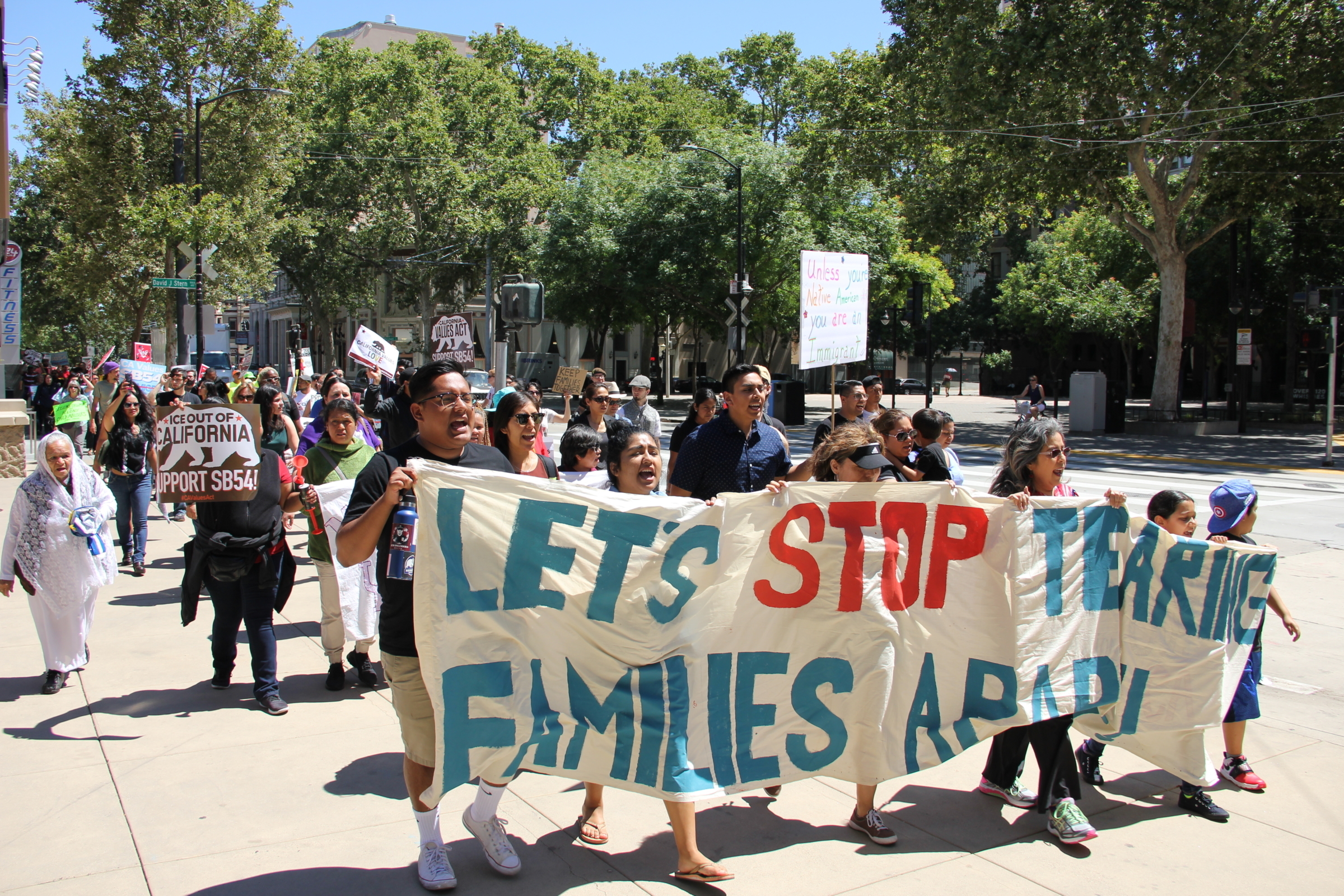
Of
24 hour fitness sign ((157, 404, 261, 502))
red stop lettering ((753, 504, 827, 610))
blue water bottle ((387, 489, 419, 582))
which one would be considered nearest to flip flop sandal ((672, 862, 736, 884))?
red stop lettering ((753, 504, 827, 610))

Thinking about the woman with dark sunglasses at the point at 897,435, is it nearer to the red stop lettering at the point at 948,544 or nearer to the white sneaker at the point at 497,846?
the red stop lettering at the point at 948,544

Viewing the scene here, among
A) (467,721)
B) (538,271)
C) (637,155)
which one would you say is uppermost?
(637,155)

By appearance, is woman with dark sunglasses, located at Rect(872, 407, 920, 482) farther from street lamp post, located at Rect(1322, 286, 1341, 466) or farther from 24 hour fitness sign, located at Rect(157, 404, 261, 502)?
street lamp post, located at Rect(1322, 286, 1341, 466)

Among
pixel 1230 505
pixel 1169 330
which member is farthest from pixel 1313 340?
pixel 1230 505

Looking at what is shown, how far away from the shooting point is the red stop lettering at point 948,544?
4.16m

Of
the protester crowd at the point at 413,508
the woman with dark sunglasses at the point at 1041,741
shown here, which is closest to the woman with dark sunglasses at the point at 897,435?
the protester crowd at the point at 413,508

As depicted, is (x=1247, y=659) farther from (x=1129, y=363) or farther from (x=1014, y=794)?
(x=1129, y=363)

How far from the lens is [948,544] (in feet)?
13.8

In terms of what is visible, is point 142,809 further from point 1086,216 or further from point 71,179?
point 1086,216

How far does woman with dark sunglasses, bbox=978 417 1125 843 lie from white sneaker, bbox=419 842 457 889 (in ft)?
7.49

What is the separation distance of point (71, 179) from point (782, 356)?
3954 centimetres

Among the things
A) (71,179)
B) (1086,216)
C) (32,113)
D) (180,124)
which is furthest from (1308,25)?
(32,113)

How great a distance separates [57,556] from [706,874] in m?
4.38

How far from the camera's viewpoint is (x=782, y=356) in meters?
61.4
